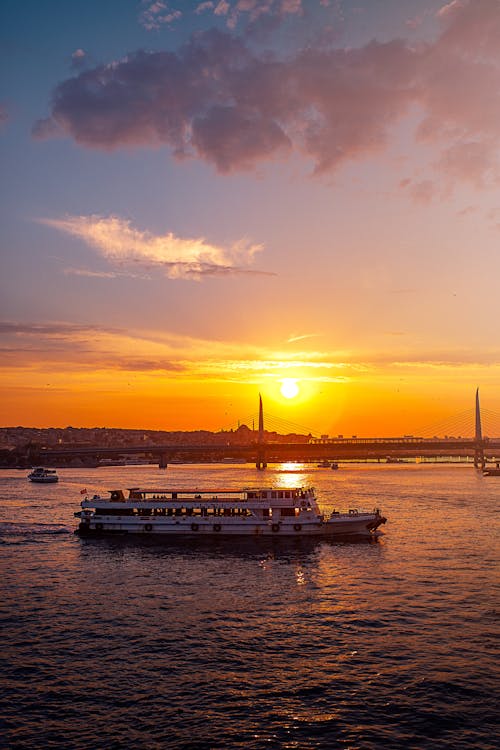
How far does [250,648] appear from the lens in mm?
36656

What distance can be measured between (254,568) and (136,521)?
23930mm

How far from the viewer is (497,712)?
28.6 meters

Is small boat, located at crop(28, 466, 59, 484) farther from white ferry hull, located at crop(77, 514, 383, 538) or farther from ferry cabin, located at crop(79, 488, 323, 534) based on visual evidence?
white ferry hull, located at crop(77, 514, 383, 538)

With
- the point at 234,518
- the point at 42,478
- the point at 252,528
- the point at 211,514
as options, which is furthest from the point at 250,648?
the point at 42,478

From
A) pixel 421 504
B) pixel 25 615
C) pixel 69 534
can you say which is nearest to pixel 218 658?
pixel 25 615

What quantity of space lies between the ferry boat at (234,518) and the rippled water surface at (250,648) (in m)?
7.43

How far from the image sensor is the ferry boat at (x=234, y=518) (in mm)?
76688

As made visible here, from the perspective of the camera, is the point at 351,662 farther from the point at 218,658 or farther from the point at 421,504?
the point at 421,504

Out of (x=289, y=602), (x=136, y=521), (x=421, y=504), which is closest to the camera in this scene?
(x=289, y=602)

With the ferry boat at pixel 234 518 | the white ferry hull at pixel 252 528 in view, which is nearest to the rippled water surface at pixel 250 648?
the white ferry hull at pixel 252 528

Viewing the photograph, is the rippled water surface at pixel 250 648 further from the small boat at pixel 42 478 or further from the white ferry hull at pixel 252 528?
the small boat at pixel 42 478

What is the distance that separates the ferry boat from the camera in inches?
3019

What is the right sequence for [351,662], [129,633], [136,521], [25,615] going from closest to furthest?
1. [351,662]
2. [129,633]
3. [25,615]
4. [136,521]

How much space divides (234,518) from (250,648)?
40552 millimetres
